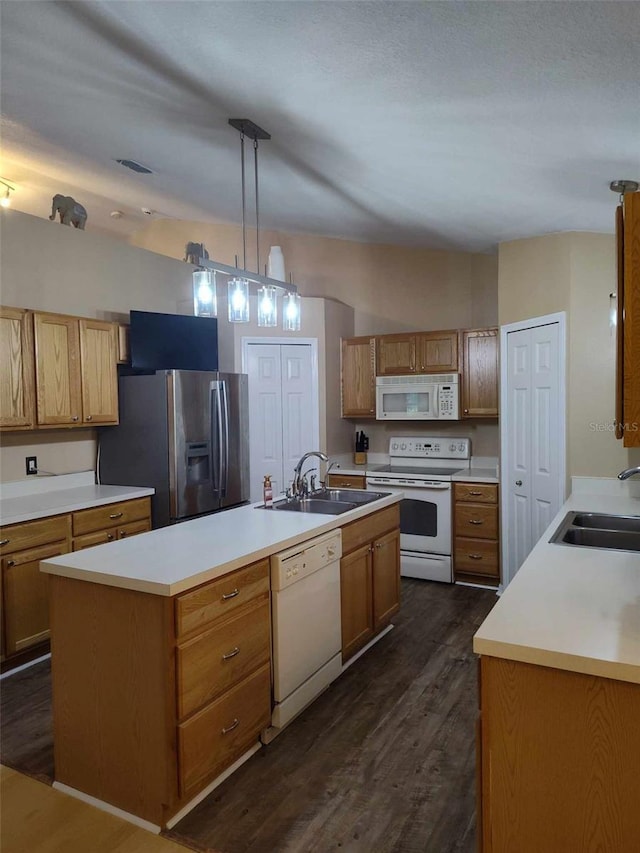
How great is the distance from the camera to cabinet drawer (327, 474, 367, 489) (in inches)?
191

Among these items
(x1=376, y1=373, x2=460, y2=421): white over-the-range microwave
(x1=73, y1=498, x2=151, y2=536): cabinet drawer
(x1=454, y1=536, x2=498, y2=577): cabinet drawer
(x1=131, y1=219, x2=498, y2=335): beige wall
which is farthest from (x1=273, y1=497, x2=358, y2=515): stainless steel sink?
(x1=131, y1=219, x2=498, y2=335): beige wall

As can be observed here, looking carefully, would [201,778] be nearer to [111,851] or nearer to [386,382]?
[111,851]

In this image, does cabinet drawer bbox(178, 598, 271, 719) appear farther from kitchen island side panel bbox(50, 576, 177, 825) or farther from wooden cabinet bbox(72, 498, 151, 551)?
wooden cabinet bbox(72, 498, 151, 551)

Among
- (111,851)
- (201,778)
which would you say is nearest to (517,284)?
(201,778)

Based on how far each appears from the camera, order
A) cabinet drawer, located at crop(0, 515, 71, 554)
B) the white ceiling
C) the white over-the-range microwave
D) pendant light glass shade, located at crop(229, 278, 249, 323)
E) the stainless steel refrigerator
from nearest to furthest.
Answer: the white ceiling → pendant light glass shade, located at crop(229, 278, 249, 323) → cabinet drawer, located at crop(0, 515, 71, 554) → the stainless steel refrigerator → the white over-the-range microwave

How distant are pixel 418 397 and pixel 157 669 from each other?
3442 mm

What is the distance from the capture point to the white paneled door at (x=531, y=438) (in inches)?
144

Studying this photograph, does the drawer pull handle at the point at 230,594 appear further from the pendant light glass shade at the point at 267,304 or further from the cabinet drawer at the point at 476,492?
the cabinet drawer at the point at 476,492

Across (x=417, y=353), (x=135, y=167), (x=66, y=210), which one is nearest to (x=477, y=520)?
(x=417, y=353)

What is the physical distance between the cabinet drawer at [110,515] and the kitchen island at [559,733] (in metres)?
2.73

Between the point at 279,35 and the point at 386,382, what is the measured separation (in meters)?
3.43

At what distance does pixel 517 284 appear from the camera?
405 cm

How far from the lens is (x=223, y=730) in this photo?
2.11 m

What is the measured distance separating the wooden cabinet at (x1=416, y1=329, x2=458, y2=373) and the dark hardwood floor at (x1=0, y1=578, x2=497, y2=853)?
2.30 m
